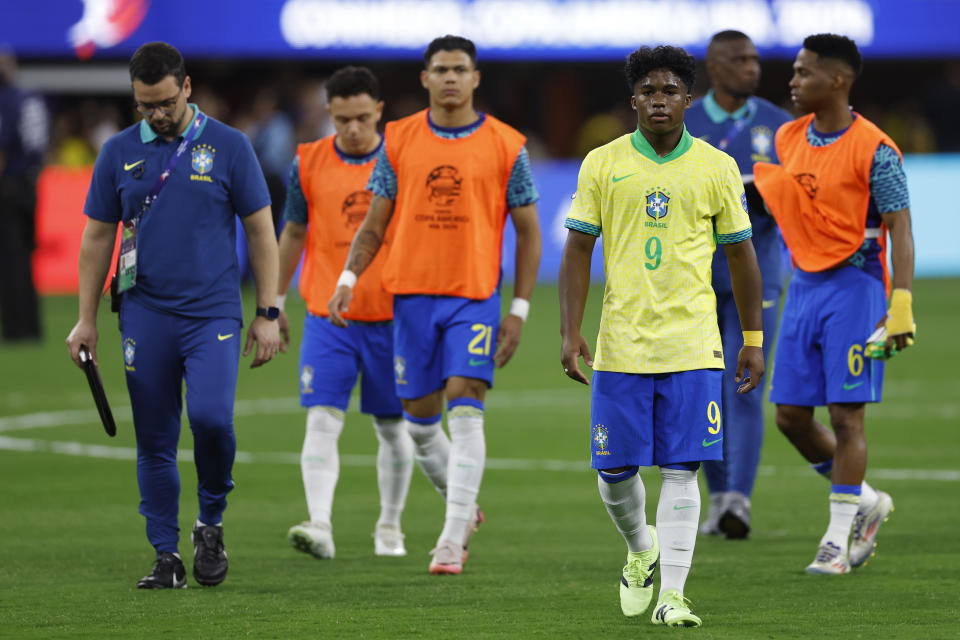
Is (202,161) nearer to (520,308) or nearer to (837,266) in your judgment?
(520,308)

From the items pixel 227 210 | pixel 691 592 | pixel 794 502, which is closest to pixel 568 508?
pixel 794 502

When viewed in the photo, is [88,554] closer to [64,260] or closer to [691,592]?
[691,592]

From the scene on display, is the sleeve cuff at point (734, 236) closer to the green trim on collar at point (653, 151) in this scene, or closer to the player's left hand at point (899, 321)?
the green trim on collar at point (653, 151)

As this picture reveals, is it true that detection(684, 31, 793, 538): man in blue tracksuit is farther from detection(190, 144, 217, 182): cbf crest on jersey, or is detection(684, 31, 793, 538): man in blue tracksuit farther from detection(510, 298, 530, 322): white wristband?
detection(190, 144, 217, 182): cbf crest on jersey

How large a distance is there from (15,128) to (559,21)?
546 inches

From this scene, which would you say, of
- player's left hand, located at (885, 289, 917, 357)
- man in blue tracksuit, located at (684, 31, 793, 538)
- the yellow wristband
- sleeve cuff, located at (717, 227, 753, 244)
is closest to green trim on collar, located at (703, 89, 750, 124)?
man in blue tracksuit, located at (684, 31, 793, 538)

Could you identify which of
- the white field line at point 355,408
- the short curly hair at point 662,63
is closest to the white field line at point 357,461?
the white field line at point 355,408

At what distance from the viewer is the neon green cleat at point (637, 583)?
22.6 feet

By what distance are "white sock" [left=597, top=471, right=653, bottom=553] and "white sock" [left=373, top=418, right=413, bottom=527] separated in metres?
2.16

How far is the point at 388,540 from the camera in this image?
8.86 metres

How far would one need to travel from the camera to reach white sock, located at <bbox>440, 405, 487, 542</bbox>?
27.0ft

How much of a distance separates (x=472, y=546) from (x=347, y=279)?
165cm

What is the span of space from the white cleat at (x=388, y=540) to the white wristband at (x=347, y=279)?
4.51ft

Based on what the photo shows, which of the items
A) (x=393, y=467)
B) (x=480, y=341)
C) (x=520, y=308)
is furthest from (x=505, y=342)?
(x=393, y=467)
